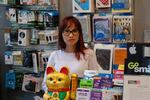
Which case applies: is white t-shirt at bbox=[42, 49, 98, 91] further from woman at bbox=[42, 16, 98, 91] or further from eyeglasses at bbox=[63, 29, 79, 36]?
eyeglasses at bbox=[63, 29, 79, 36]

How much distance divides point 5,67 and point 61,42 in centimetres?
141

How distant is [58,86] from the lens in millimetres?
1638

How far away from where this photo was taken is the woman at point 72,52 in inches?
91.0

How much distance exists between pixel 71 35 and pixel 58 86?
716 mm

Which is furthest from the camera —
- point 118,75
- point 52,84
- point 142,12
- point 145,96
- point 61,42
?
point 142,12

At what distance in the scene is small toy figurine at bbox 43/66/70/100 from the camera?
1.59m

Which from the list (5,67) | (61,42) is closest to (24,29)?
(5,67)

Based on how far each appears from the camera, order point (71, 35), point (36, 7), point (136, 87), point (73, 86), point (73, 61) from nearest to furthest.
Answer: point (136, 87) → point (73, 86) → point (71, 35) → point (73, 61) → point (36, 7)

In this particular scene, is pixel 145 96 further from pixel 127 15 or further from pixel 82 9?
pixel 82 9

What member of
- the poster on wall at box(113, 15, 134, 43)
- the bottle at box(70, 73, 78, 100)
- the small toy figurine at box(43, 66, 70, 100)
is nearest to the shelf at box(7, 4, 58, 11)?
the poster on wall at box(113, 15, 134, 43)

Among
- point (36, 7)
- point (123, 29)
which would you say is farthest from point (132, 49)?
point (36, 7)

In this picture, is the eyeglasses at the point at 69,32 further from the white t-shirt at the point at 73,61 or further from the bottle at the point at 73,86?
the bottle at the point at 73,86

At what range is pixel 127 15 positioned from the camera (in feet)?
8.93

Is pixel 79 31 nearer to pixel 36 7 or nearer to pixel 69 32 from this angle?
pixel 69 32
